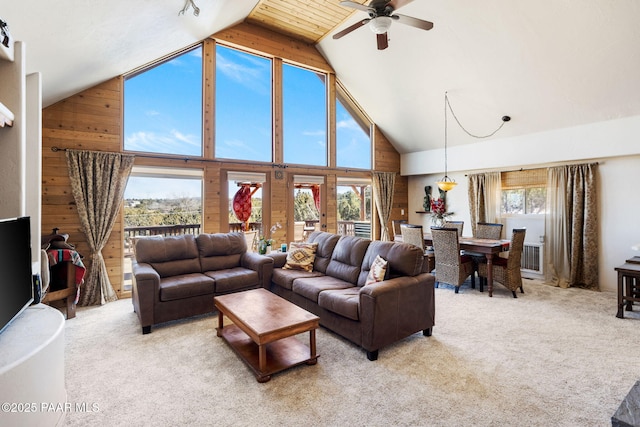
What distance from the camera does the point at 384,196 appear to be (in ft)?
24.6

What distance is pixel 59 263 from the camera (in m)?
3.76

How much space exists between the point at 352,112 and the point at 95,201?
17.4ft

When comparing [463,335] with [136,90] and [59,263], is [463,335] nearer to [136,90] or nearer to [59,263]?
[59,263]

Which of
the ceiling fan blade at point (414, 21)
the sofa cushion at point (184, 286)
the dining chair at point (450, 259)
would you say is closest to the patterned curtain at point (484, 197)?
the dining chair at point (450, 259)

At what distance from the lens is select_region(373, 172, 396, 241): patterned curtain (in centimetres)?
741

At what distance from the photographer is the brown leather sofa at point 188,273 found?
11.1ft

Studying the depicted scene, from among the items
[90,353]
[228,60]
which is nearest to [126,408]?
[90,353]

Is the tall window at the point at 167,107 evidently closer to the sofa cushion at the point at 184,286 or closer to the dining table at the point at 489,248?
the sofa cushion at the point at 184,286

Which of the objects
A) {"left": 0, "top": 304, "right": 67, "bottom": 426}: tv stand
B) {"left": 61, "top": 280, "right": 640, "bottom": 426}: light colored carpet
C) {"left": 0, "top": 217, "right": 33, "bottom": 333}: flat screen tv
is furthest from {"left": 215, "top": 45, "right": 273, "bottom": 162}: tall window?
{"left": 0, "top": 304, "right": 67, "bottom": 426}: tv stand

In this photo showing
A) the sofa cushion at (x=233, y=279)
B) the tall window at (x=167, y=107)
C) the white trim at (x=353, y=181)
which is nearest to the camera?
the sofa cushion at (x=233, y=279)

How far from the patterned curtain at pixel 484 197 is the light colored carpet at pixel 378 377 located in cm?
288

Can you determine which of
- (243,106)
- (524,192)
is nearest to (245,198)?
(243,106)

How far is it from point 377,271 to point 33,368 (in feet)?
8.53

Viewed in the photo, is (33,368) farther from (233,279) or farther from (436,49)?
(436,49)
